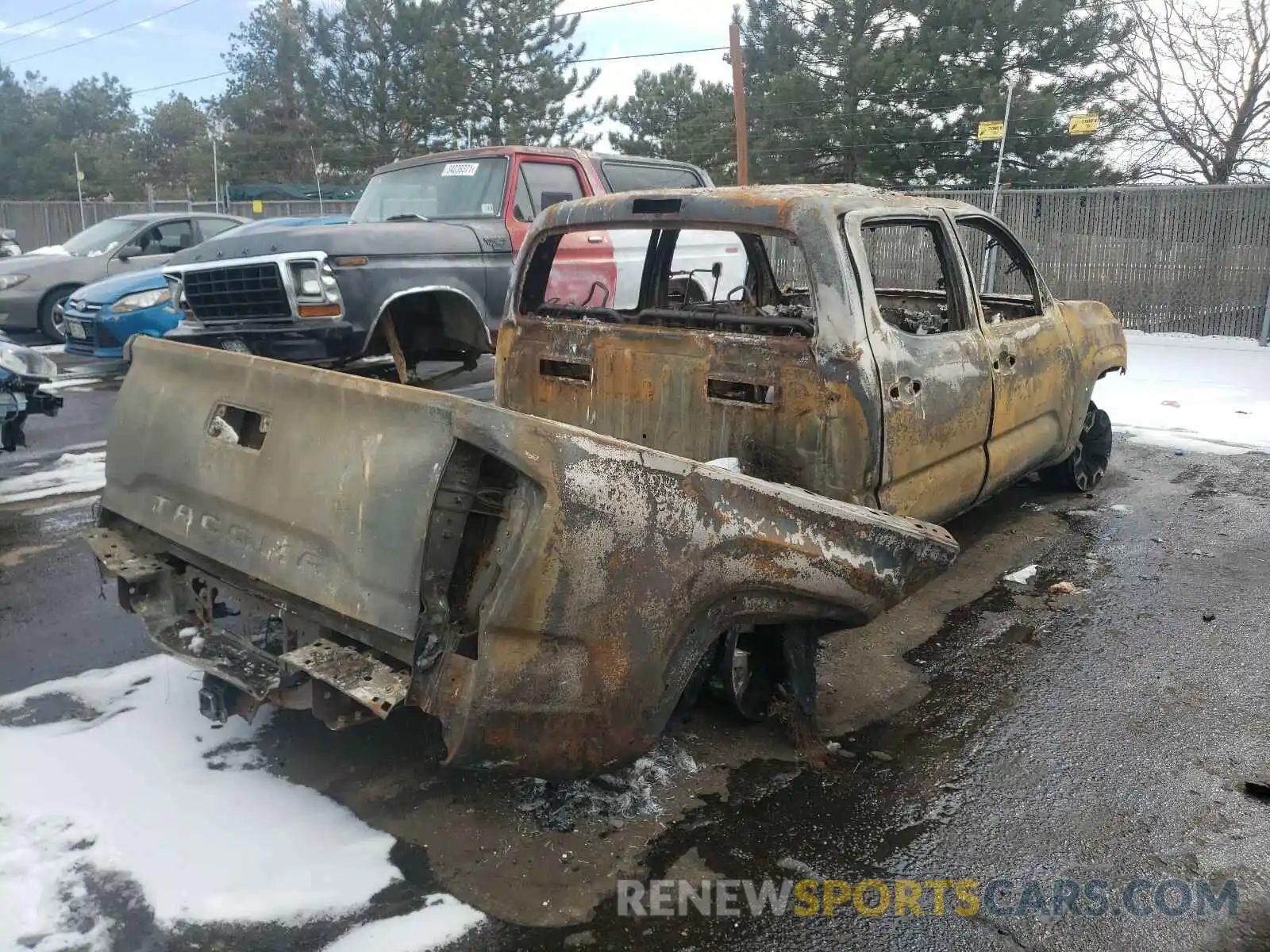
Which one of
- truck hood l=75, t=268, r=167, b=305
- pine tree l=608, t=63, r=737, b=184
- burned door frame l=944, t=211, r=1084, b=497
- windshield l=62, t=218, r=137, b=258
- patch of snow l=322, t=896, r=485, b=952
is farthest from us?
pine tree l=608, t=63, r=737, b=184

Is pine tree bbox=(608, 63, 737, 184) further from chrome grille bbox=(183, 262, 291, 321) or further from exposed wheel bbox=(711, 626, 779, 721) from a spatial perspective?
exposed wheel bbox=(711, 626, 779, 721)

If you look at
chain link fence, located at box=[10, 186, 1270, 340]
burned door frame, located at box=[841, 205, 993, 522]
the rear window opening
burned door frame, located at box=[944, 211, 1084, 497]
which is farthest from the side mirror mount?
chain link fence, located at box=[10, 186, 1270, 340]

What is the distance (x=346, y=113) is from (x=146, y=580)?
113 feet

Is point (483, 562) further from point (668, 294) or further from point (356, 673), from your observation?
point (668, 294)

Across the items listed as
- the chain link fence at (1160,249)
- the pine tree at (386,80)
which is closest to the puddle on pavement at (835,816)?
the chain link fence at (1160,249)

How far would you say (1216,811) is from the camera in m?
2.93

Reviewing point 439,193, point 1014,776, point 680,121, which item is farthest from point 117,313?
point 680,121

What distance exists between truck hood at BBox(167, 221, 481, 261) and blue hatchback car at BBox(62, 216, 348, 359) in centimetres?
262

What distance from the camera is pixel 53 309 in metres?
12.2

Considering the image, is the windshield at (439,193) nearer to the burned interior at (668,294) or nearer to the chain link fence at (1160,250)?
the burned interior at (668,294)

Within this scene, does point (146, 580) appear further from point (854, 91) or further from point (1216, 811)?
point (854, 91)

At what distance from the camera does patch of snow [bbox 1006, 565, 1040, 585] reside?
4.88 metres

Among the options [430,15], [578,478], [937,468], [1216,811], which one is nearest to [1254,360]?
[937,468]

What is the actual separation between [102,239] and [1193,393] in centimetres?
1307
